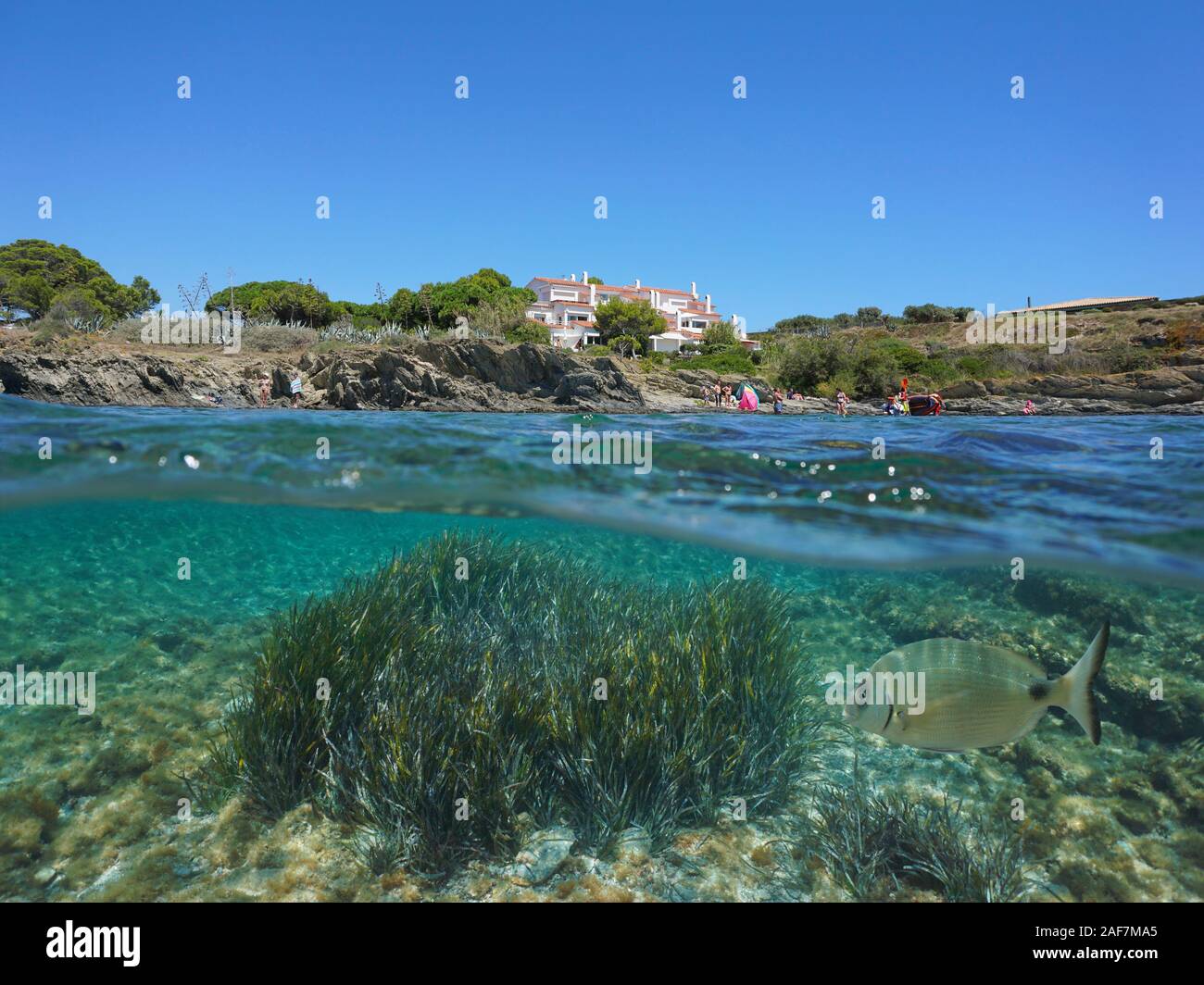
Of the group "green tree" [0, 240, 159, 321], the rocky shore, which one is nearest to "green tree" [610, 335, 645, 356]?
the rocky shore

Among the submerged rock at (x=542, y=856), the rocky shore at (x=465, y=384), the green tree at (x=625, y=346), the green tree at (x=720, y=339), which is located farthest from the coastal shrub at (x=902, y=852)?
the green tree at (x=720, y=339)

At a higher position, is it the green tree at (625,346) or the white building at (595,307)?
the white building at (595,307)

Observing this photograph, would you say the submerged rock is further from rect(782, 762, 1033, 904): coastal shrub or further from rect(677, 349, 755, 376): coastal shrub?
rect(677, 349, 755, 376): coastal shrub

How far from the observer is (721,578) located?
34.5 ft

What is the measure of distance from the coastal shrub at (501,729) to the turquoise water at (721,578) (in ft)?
1.84

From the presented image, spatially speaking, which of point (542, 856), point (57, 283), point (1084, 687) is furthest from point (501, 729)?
point (57, 283)

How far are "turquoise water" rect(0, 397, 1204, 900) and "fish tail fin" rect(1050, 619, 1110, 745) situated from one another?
2.45 metres

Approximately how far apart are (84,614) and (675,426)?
11922 millimetres

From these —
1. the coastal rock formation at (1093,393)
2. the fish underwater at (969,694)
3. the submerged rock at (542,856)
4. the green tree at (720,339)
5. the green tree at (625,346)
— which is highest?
the green tree at (720,339)

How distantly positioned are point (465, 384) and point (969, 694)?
975 inches

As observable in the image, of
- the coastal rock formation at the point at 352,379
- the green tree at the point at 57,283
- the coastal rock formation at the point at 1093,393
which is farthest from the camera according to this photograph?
the green tree at the point at 57,283

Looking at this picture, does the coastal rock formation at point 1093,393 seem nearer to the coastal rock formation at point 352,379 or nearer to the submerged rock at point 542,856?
the coastal rock formation at point 352,379

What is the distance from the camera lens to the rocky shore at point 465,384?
20.5 m
